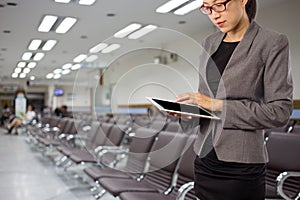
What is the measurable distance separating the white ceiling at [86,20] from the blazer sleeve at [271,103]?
369 centimetres

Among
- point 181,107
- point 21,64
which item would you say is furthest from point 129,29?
point 21,64

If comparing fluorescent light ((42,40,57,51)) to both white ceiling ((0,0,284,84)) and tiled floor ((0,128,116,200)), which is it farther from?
tiled floor ((0,128,116,200))

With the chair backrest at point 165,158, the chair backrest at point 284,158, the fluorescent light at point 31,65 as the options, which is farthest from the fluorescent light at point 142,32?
the fluorescent light at point 31,65

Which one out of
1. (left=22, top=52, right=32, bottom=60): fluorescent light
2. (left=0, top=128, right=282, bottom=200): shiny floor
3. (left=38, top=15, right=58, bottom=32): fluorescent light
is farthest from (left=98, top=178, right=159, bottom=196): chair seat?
(left=22, top=52, right=32, bottom=60): fluorescent light

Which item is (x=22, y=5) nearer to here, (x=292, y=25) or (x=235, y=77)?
(x=292, y=25)

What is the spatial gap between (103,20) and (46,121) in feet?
11.7

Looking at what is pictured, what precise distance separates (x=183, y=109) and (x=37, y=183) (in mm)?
3688

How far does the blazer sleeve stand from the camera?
92cm

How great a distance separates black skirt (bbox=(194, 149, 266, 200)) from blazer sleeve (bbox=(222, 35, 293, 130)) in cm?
13

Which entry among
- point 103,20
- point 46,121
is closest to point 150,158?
point 103,20

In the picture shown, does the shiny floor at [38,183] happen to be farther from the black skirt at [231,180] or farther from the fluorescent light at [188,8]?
the fluorescent light at [188,8]

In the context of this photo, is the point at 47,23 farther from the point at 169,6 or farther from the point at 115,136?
the point at 115,136

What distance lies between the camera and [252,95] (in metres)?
0.99

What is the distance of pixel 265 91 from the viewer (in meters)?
0.97
